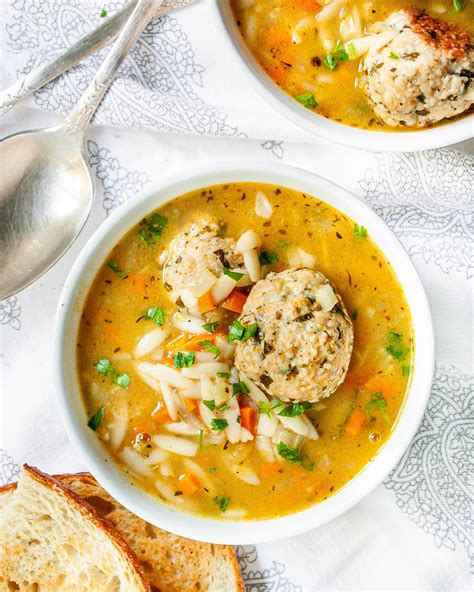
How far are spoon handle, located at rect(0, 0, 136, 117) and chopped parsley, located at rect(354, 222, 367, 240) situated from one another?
1.37 meters

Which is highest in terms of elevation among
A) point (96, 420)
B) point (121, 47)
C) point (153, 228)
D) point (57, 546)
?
point (121, 47)

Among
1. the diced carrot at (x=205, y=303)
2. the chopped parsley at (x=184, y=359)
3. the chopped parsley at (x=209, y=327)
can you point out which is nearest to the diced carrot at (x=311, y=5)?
the diced carrot at (x=205, y=303)

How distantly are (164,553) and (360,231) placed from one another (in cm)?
185

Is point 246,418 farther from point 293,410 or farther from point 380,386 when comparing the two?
point 380,386

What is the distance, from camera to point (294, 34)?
349 centimetres

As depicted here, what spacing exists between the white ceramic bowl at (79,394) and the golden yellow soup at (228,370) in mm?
38

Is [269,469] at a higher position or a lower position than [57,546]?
higher

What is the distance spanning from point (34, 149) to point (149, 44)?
72cm

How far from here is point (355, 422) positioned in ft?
11.3

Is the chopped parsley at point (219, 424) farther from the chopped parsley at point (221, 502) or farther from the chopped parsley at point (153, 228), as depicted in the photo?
the chopped parsley at point (153, 228)

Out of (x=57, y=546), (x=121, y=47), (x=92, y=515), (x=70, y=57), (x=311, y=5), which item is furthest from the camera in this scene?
(x=57, y=546)

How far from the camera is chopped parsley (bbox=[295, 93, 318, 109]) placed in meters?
3.54

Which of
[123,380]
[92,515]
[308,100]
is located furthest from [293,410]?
[308,100]

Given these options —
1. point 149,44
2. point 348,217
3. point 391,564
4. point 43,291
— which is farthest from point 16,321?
point 391,564
